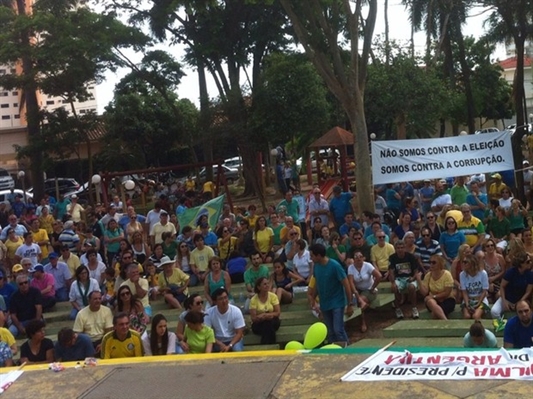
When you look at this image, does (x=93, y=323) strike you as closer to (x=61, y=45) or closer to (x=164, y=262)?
(x=164, y=262)

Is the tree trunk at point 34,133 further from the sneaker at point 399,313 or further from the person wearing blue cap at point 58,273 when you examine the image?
the sneaker at point 399,313

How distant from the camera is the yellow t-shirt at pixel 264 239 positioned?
13.2 meters

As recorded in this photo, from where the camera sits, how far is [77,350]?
8.59 meters

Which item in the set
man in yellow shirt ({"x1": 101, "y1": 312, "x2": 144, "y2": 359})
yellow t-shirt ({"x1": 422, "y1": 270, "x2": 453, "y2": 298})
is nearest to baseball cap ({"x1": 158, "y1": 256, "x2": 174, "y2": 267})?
man in yellow shirt ({"x1": 101, "y1": 312, "x2": 144, "y2": 359})

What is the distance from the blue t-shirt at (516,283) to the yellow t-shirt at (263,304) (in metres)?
2.96

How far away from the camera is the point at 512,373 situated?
4746 mm

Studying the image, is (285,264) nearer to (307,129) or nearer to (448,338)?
(448,338)

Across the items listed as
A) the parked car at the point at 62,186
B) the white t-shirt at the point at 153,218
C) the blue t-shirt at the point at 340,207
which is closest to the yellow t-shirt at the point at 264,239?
the blue t-shirt at the point at 340,207

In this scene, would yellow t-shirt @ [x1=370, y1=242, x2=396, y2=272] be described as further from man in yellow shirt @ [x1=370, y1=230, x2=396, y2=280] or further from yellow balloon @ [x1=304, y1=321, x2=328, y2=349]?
yellow balloon @ [x1=304, y1=321, x2=328, y2=349]

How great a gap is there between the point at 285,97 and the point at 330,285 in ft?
52.4

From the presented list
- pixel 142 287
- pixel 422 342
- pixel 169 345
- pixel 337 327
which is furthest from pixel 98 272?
pixel 422 342

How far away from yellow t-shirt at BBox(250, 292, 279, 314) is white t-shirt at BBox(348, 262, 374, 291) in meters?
1.31

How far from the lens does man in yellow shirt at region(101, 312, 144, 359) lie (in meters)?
7.99

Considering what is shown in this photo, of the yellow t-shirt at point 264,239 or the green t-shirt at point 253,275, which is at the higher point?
the yellow t-shirt at point 264,239
